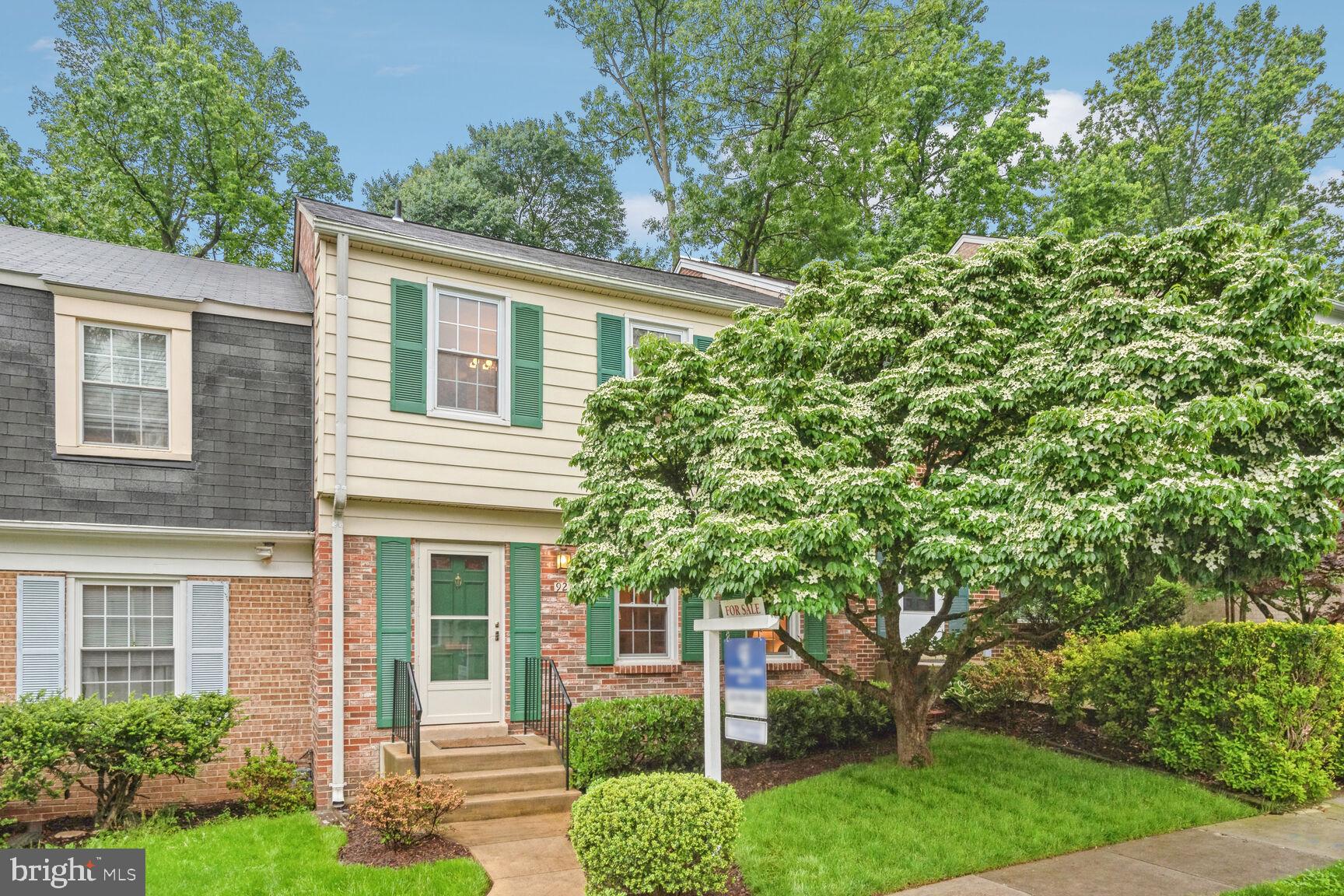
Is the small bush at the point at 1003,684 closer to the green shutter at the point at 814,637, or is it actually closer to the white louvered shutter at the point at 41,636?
the green shutter at the point at 814,637

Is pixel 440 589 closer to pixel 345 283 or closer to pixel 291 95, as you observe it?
pixel 345 283

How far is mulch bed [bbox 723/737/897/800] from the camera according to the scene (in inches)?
336

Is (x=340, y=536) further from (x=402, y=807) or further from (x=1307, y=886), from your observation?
(x=1307, y=886)

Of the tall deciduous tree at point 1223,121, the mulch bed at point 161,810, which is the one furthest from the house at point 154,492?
the tall deciduous tree at point 1223,121

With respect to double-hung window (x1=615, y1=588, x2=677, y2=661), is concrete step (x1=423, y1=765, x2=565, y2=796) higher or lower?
lower

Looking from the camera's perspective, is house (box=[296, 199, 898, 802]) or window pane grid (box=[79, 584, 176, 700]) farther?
house (box=[296, 199, 898, 802])

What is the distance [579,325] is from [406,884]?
5.99 m

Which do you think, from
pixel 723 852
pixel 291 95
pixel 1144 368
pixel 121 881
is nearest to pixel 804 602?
pixel 723 852

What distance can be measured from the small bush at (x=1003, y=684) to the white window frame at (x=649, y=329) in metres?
5.11

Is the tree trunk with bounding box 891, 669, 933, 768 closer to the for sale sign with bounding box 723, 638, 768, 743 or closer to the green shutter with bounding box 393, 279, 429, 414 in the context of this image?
the for sale sign with bounding box 723, 638, 768, 743

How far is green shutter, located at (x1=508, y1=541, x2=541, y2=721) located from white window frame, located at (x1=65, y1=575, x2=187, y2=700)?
10.1ft

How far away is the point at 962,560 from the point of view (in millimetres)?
6395

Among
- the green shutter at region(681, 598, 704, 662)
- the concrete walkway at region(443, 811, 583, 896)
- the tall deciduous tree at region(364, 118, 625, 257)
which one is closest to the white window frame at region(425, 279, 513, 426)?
the green shutter at region(681, 598, 704, 662)

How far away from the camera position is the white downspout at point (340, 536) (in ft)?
27.2
